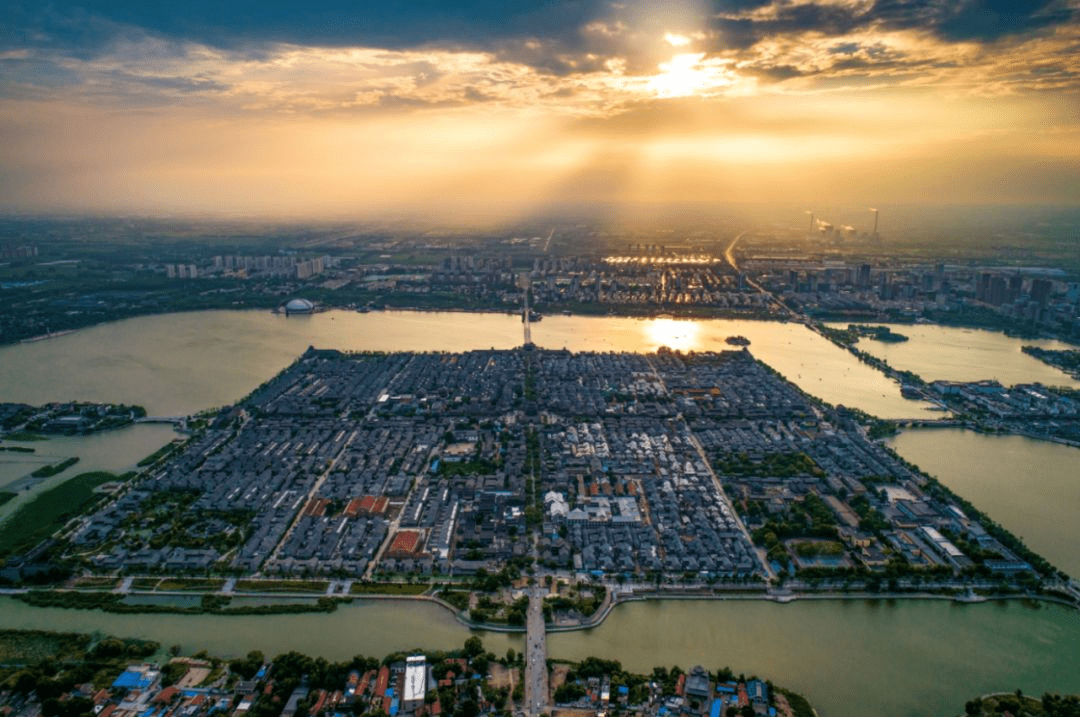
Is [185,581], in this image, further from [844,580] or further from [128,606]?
[844,580]

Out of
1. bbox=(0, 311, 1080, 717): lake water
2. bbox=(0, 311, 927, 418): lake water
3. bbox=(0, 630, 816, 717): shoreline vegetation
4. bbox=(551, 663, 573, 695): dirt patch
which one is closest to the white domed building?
bbox=(0, 311, 927, 418): lake water

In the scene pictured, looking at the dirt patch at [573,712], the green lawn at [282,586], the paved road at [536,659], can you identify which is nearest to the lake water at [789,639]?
the paved road at [536,659]

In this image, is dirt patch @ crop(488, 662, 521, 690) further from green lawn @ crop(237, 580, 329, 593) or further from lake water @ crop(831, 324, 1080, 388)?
lake water @ crop(831, 324, 1080, 388)

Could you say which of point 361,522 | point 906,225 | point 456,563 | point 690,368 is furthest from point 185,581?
point 906,225

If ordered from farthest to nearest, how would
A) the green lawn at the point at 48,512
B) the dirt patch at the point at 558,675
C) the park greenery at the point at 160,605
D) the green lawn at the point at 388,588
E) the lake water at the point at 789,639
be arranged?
the green lawn at the point at 48,512, the green lawn at the point at 388,588, the park greenery at the point at 160,605, the lake water at the point at 789,639, the dirt patch at the point at 558,675

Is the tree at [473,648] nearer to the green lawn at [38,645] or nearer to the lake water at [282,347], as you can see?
the green lawn at [38,645]
